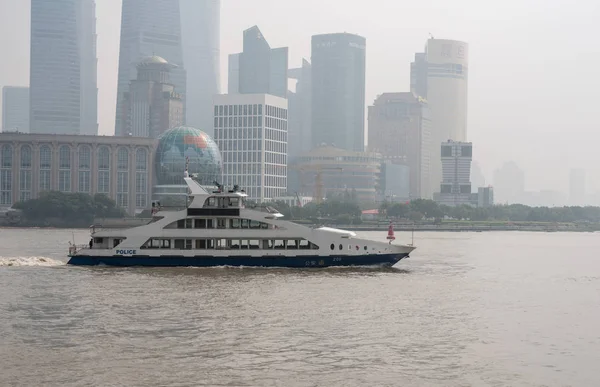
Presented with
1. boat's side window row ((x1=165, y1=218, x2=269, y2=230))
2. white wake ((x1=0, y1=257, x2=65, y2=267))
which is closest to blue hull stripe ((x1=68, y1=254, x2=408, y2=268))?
boat's side window row ((x1=165, y1=218, x2=269, y2=230))

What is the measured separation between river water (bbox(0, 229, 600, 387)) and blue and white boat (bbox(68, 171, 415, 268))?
4.49 feet

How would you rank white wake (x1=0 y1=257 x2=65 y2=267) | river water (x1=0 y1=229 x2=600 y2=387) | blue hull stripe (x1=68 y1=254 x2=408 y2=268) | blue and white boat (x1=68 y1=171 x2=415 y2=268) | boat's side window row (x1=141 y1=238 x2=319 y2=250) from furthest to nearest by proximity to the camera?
white wake (x1=0 y1=257 x2=65 y2=267), boat's side window row (x1=141 y1=238 x2=319 y2=250), blue and white boat (x1=68 y1=171 x2=415 y2=268), blue hull stripe (x1=68 y1=254 x2=408 y2=268), river water (x1=0 y1=229 x2=600 y2=387)

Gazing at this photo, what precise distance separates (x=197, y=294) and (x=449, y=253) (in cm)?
6347

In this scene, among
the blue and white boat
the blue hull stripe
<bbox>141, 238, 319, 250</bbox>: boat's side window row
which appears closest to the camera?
the blue hull stripe

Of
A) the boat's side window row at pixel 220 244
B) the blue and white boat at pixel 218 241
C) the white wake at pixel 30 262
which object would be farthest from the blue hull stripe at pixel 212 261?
the white wake at pixel 30 262

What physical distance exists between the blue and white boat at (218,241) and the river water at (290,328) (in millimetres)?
1370

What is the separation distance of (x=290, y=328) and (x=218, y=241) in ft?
92.3

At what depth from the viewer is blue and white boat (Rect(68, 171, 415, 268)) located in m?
76.2

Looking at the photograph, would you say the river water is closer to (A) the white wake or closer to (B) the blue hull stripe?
(B) the blue hull stripe

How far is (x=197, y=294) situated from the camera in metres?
61.9

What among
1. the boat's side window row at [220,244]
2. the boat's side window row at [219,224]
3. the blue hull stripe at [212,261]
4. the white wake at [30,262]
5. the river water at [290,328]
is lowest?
the river water at [290,328]

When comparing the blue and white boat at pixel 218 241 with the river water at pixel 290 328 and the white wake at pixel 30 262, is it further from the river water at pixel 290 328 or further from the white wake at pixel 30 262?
the white wake at pixel 30 262

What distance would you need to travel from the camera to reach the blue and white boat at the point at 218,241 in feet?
250

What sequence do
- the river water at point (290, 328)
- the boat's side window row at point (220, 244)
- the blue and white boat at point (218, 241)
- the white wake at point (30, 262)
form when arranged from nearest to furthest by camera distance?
the river water at point (290, 328), the blue and white boat at point (218, 241), the boat's side window row at point (220, 244), the white wake at point (30, 262)
